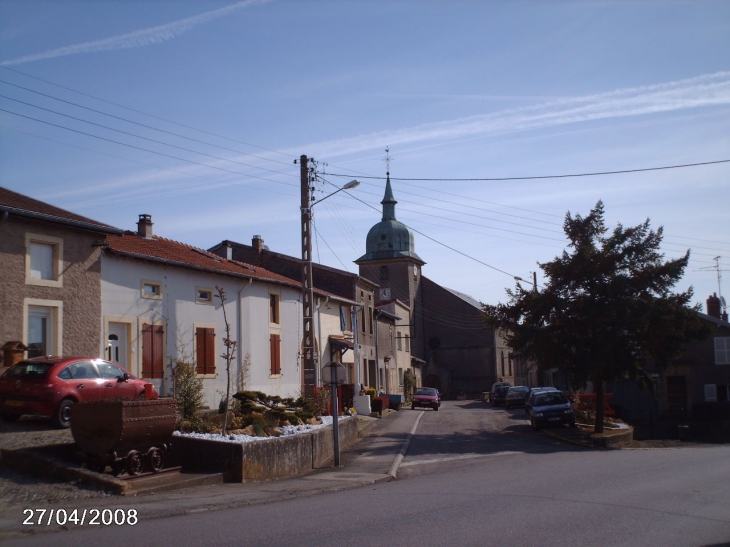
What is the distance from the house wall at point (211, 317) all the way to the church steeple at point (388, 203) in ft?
147

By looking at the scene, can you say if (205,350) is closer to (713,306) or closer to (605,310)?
(605,310)

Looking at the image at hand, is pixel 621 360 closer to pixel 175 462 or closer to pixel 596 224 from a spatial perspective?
pixel 596 224

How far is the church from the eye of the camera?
68625 mm

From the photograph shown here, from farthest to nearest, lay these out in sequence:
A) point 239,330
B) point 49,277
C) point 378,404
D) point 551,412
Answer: point 378,404, point 551,412, point 239,330, point 49,277

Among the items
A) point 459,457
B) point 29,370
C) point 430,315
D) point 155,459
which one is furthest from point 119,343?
point 430,315

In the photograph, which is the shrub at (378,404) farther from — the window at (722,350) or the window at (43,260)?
the window at (43,260)

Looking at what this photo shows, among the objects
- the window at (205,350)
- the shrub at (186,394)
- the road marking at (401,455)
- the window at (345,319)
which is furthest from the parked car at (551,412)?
the shrub at (186,394)

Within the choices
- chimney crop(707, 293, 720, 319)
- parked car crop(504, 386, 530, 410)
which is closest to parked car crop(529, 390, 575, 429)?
parked car crop(504, 386, 530, 410)

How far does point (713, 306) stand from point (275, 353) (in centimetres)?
3307

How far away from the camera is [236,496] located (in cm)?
1181

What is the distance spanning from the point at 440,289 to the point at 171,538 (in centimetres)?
6560

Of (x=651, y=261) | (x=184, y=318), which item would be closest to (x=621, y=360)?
(x=651, y=261)

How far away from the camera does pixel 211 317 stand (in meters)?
23.8

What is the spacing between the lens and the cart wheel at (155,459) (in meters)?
12.5
